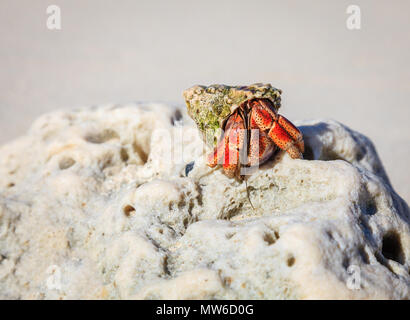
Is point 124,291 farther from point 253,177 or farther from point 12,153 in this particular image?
point 12,153

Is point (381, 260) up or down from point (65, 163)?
down

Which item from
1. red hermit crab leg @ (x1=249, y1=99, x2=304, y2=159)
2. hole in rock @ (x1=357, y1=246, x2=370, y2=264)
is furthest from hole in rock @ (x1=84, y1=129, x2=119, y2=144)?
hole in rock @ (x1=357, y1=246, x2=370, y2=264)

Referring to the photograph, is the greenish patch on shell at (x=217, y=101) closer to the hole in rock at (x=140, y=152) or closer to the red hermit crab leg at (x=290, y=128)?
the red hermit crab leg at (x=290, y=128)

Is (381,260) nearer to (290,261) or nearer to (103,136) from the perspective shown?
(290,261)

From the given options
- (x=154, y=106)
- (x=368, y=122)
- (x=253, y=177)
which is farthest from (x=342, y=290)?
(x=368, y=122)

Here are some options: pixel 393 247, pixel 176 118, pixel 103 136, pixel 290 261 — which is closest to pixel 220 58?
pixel 176 118

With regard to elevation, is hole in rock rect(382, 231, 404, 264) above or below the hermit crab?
below

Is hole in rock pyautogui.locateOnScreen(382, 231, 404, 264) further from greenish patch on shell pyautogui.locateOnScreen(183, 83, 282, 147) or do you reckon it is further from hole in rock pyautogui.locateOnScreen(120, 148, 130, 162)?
hole in rock pyautogui.locateOnScreen(120, 148, 130, 162)
